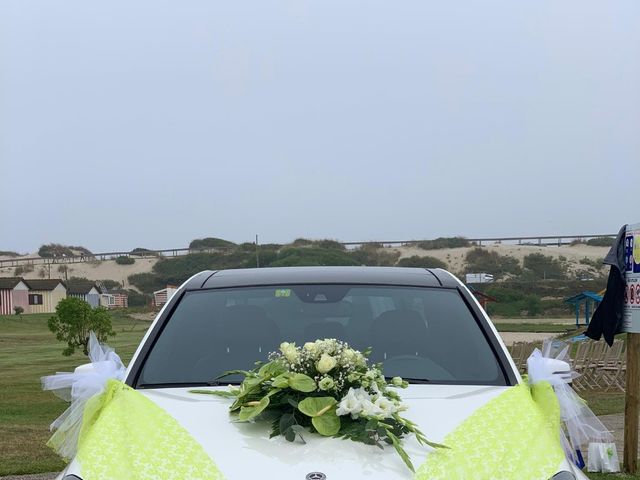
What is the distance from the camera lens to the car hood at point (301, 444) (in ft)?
9.27

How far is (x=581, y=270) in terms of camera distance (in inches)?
3743

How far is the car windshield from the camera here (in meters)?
3.95

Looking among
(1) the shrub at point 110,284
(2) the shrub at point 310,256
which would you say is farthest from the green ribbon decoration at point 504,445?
(1) the shrub at point 110,284

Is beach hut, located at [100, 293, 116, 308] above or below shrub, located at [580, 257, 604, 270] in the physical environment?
below

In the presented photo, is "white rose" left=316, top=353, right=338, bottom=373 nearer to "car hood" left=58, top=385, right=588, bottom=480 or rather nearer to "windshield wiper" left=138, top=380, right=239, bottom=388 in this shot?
"car hood" left=58, top=385, right=588, bottom=480

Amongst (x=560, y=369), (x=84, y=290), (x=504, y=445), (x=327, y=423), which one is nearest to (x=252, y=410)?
(x=327, y=423)

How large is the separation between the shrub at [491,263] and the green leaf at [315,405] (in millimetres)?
89462

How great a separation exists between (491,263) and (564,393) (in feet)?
316

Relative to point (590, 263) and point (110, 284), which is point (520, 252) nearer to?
point (590, 263)

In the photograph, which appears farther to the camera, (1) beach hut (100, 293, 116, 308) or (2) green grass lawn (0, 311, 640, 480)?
(1) beach hut (100, 293, 116, 308)

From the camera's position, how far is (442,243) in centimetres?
9944

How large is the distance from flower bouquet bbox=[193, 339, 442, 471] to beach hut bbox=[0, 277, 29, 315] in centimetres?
10376

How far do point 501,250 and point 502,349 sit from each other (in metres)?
98.2

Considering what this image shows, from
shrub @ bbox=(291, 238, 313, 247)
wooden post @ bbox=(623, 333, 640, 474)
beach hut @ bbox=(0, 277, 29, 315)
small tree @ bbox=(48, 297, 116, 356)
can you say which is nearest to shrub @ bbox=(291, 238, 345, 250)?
shrub @ bbox=(291, 238, 313, 247)
